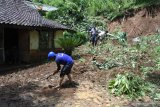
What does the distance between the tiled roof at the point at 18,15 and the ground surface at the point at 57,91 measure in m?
3.45

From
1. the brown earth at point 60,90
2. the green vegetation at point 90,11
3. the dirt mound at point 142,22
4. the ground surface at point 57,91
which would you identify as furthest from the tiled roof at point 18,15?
the dirt mound at point 142,22

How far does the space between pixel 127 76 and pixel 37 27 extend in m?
7.75

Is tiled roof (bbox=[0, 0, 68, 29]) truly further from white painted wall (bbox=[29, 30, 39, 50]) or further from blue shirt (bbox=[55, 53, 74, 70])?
blue shirt (bbox=[55, 53, 74, 70])

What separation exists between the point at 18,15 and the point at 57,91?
27.3 feet

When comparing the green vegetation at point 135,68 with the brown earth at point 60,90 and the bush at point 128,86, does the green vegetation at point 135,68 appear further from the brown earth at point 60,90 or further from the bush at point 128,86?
the brown earth at point 60,90

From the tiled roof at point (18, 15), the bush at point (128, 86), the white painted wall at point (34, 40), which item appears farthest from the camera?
the white painted wall at point (34, 40)

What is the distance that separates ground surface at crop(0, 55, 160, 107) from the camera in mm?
9688

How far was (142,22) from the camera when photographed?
27.1m

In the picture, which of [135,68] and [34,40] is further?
[34,40]

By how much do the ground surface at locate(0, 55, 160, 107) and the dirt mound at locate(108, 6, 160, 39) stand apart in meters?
13.4

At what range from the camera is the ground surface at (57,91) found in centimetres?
969

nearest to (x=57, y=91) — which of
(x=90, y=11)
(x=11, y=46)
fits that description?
(x=11, y=46)

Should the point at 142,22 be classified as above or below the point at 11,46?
above

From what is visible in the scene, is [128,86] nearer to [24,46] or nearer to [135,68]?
[135,68]
